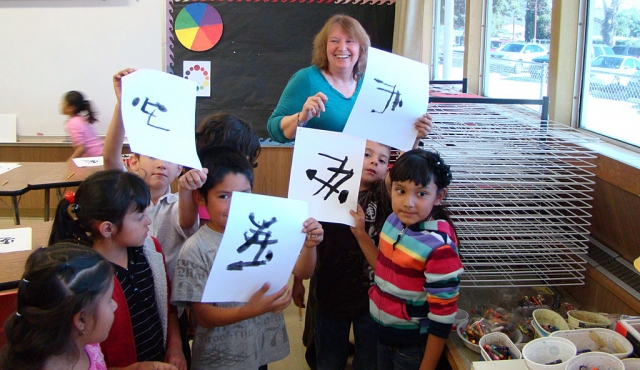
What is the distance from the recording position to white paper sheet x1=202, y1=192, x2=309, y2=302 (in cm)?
121

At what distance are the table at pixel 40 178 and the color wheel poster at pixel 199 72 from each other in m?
1.29

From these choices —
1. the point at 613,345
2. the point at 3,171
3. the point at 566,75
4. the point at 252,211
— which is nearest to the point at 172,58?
the point at 3,171

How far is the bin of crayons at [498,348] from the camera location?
4.20ft

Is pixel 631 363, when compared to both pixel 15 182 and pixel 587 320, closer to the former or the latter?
pixel 587 320

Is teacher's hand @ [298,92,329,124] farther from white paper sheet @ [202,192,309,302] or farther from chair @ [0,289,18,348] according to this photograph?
chair @ [0,289,18,348]

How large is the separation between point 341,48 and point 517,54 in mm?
1500

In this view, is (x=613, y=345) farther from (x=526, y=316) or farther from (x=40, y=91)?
(x=40, y=91)

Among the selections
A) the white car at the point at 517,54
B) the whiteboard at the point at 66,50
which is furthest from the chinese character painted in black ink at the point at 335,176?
the whiteboard at the point at 66,50

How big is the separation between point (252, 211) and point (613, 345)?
86cm

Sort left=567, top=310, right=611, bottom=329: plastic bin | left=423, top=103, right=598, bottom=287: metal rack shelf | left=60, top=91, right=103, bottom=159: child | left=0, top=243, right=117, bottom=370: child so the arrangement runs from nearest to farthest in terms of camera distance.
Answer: left=0, top=243, right=117, bottom=370: child, left=567, top=310, right=611, bottom=329: plastic bin, left=423, top=103, right=598, bottom=287: metal rack shelf, left=60, top=91, right=103, bottom=159: child

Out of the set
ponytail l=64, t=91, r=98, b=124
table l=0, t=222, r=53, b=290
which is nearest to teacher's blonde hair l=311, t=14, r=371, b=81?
table l=0, t=222, r=53, b=290

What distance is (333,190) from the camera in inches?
59.1

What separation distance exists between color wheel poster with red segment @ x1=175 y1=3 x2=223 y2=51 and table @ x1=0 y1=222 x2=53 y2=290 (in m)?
2.67

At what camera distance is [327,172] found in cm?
151
